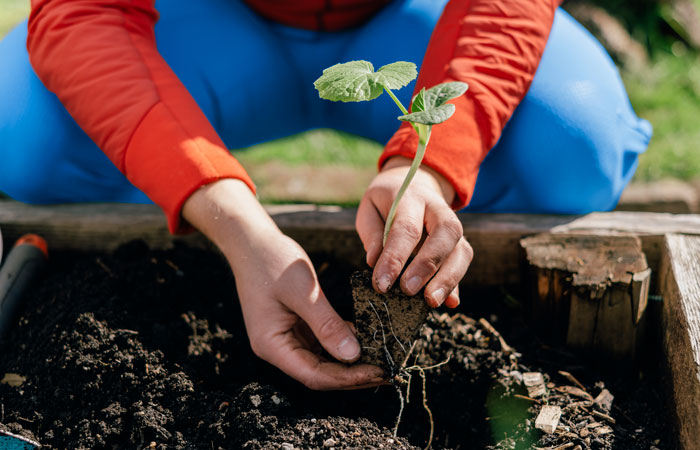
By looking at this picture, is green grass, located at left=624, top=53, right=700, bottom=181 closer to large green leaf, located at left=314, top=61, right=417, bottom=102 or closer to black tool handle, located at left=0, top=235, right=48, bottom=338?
large green leaf, located at left=314, top=61, right=417, bottom=102

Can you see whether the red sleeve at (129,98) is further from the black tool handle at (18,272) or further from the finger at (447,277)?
the finger at (447,277)

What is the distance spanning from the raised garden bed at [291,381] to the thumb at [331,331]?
5.5 inches

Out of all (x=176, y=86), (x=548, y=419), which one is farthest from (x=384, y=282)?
(x=176, y=86)

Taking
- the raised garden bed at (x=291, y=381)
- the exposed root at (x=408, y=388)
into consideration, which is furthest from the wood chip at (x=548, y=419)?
the exposed root at (x=408, y=388)

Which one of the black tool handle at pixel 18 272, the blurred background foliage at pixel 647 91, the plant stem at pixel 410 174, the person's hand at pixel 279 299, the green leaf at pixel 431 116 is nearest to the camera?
the green leaf at pixel 431 116

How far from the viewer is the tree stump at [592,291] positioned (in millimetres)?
1492

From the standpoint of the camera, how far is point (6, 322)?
163 cm

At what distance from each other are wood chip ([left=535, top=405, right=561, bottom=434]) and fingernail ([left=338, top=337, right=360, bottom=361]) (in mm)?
440

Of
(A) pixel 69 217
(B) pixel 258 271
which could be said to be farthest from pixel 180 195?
(A) pixel 69 217

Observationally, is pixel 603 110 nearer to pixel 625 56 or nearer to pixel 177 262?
pixel 177 262

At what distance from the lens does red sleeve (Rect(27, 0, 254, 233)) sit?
1.47 metres

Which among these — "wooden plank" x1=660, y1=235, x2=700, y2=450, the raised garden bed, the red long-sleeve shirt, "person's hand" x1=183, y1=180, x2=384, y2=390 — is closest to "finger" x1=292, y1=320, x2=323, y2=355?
"person's hand" x1=183, y1=180, x2=384, y2=390

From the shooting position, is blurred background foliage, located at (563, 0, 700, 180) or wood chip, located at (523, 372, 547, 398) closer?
wood chip, located at (523, 372, 547, 398)

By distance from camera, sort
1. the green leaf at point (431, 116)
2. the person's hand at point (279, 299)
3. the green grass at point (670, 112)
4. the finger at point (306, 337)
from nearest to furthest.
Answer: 1. the green leaf at point (431, 116)
2. the person's hand at point (279, 299)
3. the finger at point (306, 337)
4. the green grass at point (670, 112)
